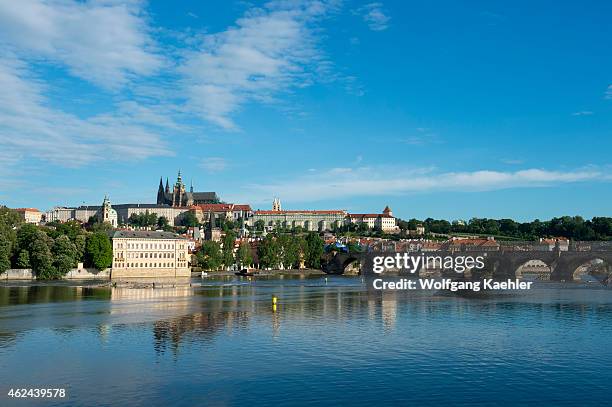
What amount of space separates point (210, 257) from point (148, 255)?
9803 mm

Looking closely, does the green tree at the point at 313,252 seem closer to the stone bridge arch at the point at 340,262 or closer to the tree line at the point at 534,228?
the stone bridge arch at the point at 340,262

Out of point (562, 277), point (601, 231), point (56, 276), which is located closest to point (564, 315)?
point (562, 277)

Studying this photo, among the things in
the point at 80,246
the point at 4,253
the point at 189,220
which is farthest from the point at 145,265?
the point at 189,220

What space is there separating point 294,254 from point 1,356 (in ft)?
272

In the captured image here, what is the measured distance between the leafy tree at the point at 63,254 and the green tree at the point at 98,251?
13.4 ft

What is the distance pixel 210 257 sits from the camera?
95312 millimetres

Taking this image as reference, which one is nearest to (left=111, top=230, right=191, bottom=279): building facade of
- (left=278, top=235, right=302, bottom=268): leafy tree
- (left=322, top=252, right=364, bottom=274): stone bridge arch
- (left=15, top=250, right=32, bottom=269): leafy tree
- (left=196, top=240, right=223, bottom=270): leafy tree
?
(left=196, top=240, right=223, bottom=270): leafy tree

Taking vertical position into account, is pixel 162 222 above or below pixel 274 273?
above

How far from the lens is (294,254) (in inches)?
4240

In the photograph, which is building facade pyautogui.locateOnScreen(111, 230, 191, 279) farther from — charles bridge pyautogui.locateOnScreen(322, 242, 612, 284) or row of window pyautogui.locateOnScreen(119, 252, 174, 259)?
charles bridge pyautogui.locateOnScreen(322, 242, 612, 284)

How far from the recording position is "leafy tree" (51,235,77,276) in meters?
72.5

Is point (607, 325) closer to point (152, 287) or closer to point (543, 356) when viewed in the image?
point (543, 356)

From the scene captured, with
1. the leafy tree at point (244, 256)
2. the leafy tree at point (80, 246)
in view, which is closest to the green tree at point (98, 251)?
the leafy tree at point (80, 246)

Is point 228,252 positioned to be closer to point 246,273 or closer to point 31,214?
point 246,273
